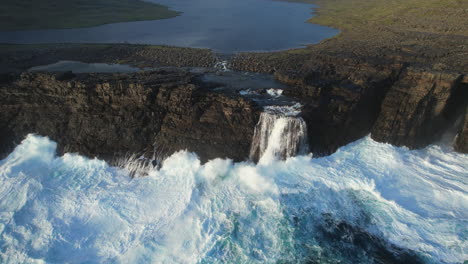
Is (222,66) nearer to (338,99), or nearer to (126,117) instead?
(338,99)

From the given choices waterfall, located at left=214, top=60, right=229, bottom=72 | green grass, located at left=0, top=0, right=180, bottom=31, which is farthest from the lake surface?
waterfall, located at left=214, top=60, right=229, bottom=72

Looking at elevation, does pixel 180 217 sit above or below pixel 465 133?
below

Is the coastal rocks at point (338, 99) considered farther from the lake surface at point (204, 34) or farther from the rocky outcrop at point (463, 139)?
the lake surface at point (204, 34)

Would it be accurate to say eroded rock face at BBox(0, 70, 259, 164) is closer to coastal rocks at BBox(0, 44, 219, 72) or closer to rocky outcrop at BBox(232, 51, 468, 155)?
rocky outcrop at BBox(232, 51, 468, 155)

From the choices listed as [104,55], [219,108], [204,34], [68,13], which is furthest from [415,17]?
[68,13]

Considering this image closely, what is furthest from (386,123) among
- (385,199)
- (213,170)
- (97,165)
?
(97,165)

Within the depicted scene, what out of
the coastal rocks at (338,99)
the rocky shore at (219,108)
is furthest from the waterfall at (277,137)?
the coastal rocks at (338,99)

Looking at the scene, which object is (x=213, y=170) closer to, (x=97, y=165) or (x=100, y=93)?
(x=97, y=165)
